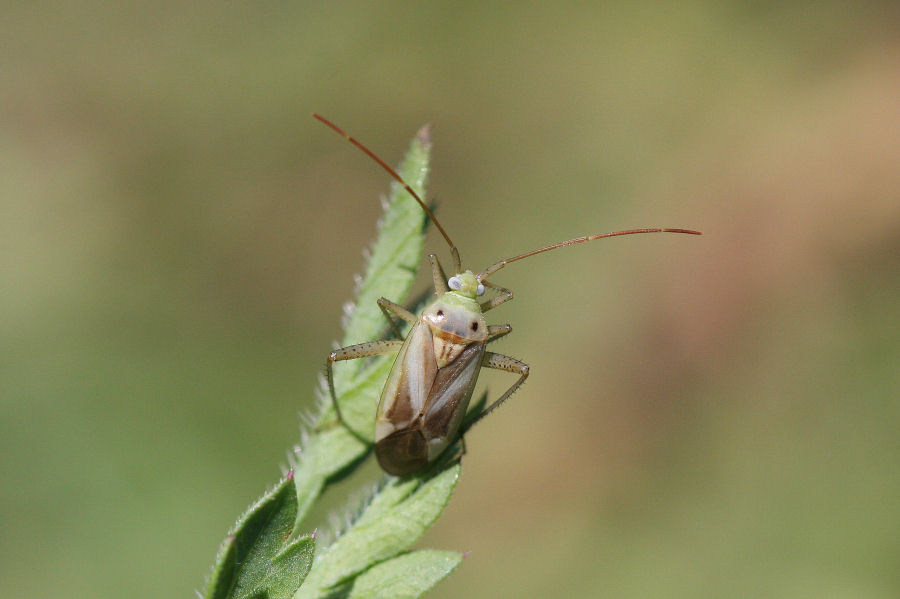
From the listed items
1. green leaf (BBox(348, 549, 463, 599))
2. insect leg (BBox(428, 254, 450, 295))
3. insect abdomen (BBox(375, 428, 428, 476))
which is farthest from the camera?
insect leg (BBox(428, 254, 450, 295))

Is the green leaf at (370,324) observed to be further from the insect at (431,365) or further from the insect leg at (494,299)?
the insect leg at (494,299)

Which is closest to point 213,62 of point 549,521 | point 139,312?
point 139,312

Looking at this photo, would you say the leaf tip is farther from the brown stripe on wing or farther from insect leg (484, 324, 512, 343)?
insect leg (484, 324, 512, 343)

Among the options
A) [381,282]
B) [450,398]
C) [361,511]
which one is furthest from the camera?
[450,398]

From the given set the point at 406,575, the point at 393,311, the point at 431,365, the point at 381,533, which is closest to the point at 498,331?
the point at 431,365

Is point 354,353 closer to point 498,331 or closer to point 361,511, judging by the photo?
point 361,511

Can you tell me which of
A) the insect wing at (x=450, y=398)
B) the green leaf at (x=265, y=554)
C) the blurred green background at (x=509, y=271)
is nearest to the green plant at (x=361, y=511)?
the green leaf at (x=265, y=554)

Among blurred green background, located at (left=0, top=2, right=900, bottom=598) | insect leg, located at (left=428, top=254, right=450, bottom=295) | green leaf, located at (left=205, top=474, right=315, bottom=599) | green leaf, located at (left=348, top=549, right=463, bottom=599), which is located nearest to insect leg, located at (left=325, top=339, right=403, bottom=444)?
green leaf, located at (left=348, top=549, right=463, bottom=599)

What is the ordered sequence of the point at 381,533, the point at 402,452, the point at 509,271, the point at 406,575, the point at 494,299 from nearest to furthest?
the point at 406,575 < the point at 381,533 < the point at 402,452 < the point at 494,299 < the point at 509,271
